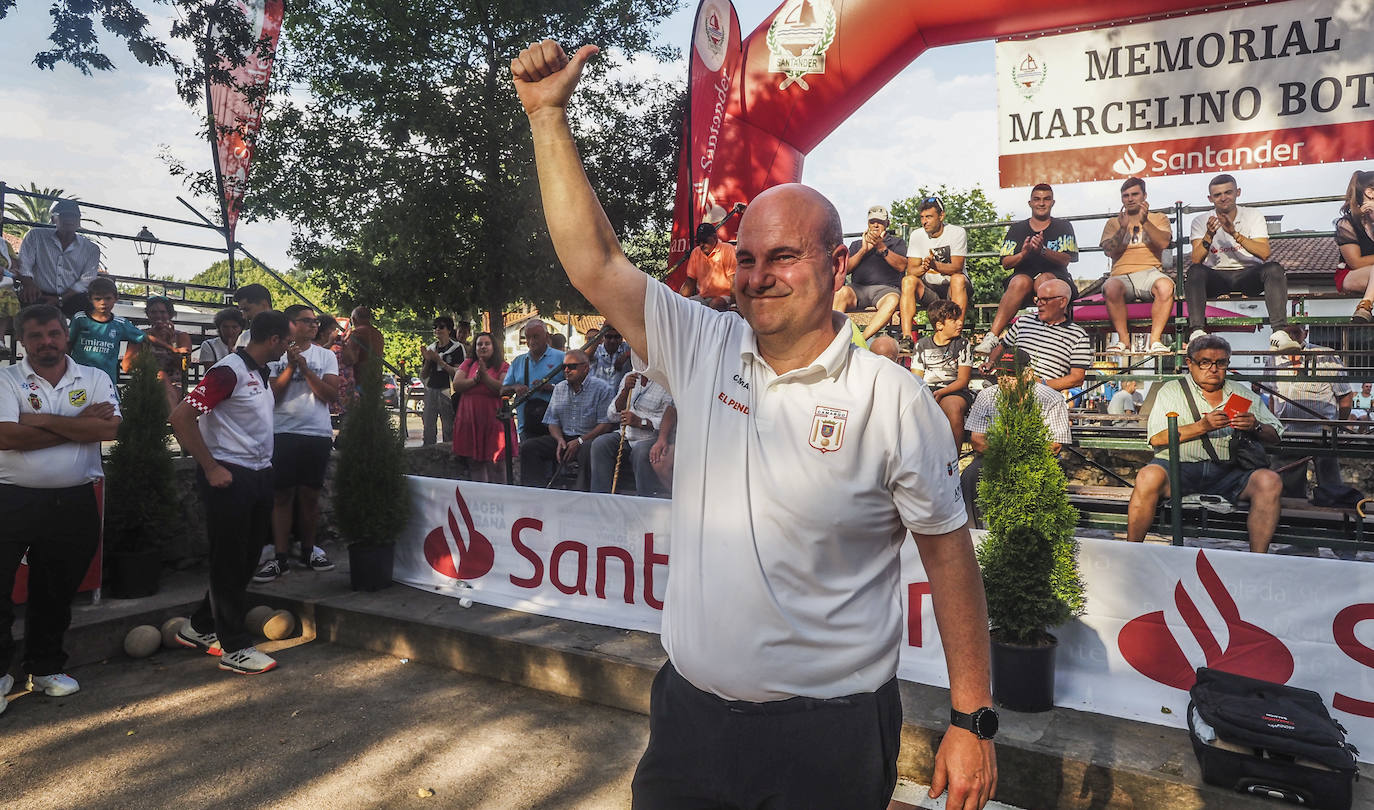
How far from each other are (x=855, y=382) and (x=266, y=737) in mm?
4080

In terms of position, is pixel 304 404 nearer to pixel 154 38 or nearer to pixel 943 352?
pixel 154 38

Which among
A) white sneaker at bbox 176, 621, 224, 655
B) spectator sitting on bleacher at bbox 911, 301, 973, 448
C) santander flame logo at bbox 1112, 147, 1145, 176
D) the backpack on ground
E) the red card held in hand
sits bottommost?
white sneaker at bbox 176, 621, 224, 655

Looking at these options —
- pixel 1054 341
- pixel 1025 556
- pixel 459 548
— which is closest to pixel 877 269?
pixel 1054 341

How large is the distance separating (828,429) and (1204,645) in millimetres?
3321

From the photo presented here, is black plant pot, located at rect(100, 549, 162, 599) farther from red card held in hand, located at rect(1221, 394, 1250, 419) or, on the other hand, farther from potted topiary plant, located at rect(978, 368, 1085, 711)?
red card held in hand, located at rect(1221, 394, 1250, 419)

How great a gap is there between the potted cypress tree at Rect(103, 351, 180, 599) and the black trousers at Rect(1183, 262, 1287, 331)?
8.60 metres

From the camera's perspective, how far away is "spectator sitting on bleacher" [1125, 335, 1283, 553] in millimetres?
5652

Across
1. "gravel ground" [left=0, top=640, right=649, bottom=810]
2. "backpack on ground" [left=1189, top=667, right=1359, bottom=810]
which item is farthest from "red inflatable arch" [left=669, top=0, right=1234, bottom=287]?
"backpack on ground" [left=1189, top=667, right=1359, bottom=810]

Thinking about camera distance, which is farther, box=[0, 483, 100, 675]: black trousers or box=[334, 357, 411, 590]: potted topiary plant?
box=[334, 357, 411, 590]: potted topiary plant

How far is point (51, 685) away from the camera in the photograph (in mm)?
5047

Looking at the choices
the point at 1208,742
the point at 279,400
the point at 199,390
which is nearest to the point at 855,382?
the point at 1208,742

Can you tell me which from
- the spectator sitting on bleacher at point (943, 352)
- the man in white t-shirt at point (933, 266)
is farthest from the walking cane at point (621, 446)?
the man in white t-shirt at point (933, 266)

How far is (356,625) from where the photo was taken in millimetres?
6000

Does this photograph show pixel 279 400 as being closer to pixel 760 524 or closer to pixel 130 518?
pixel 130 518
